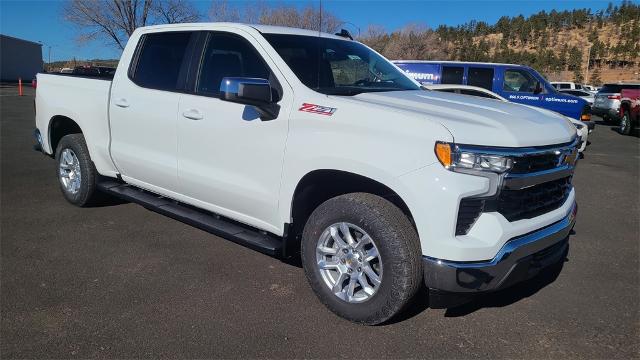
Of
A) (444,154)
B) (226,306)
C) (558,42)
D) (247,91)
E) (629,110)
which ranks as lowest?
(226,306)

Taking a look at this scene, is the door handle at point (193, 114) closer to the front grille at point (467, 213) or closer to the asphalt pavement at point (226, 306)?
the asphalt pavement at point (226, 306)

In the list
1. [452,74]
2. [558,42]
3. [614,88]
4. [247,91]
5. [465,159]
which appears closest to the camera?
[465,159]

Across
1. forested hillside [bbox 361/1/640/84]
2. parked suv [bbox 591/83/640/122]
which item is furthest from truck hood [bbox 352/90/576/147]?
forested hillside [bbox 361/1/640/84]

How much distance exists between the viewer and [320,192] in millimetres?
3498

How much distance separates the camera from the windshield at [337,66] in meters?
3.68

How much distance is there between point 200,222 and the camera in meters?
3.99

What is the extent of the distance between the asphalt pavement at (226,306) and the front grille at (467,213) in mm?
777

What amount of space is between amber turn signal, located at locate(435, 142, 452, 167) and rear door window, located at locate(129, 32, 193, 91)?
2.47m

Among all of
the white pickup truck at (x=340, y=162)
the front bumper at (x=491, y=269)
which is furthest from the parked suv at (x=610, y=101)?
the front bumper at (x=491, y=269)

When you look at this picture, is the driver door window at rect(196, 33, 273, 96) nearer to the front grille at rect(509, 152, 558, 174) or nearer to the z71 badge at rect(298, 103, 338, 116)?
the z71 badge at rect(298, 103, 338, 116)

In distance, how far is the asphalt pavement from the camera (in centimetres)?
295

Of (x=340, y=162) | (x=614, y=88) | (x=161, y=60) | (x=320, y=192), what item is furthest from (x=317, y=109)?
(x=614, y=88)

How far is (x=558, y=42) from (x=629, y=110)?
235 ft

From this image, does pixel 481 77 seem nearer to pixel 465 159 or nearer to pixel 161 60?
pixel 161 60
